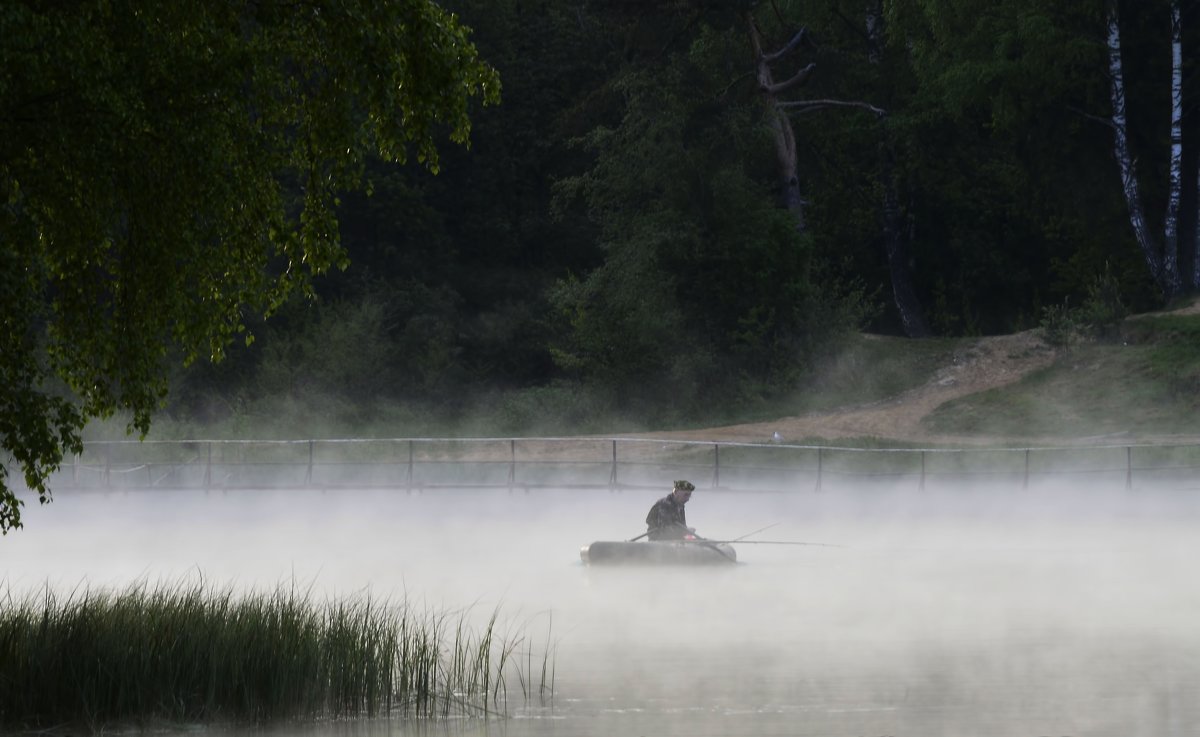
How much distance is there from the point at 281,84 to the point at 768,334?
47966mm

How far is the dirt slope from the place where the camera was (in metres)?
47.7

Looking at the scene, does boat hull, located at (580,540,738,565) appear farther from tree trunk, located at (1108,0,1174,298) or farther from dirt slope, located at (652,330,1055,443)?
tree trunk, located at (1108,0,1174,298)

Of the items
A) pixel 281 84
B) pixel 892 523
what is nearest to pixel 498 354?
pixel 892 523

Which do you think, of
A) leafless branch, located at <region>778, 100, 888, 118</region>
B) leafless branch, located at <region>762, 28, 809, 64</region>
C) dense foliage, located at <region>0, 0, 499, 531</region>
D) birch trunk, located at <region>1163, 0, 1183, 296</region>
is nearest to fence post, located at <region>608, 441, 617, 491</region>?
dense foliage, located at <region>0, 0, 499, 531</region>

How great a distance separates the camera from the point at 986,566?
28000 millimetres

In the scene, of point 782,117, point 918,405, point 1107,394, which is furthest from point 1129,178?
point 782,117

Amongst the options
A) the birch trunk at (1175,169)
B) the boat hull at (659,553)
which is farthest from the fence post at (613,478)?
the birch trunk at (1175,169)

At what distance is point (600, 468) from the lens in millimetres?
37719

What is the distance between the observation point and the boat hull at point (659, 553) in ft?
90.4

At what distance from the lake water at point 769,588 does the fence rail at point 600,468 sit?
0.46 meters

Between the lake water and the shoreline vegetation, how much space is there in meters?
0.35

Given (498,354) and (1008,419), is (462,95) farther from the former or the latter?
(498,354)

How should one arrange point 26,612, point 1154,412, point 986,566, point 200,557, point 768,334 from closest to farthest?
point 26,612 → point 986,566 → point 200,557 → point 1154,412 → point 768,334

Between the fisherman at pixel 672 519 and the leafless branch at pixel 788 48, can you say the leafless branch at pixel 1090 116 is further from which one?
the fisherman at pixel 672 519
